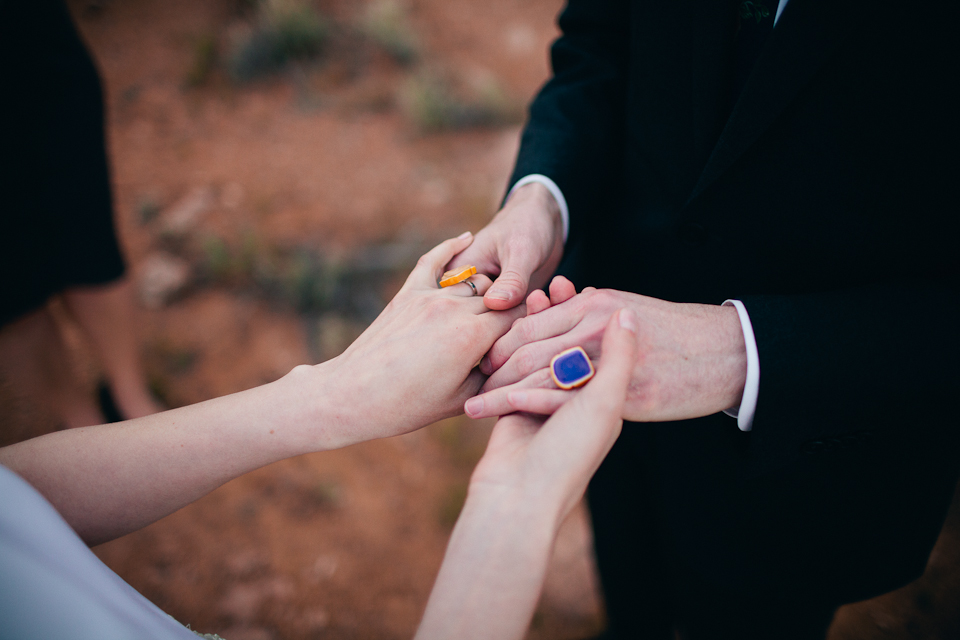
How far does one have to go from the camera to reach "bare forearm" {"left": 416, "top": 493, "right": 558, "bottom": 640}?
0.92 m

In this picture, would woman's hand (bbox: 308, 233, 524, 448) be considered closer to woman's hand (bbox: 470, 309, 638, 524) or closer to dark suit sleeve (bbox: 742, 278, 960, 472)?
woman's hand (bbox: 470, 309, 638, 524)

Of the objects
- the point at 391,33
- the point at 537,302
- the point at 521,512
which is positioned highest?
the point at 391,33

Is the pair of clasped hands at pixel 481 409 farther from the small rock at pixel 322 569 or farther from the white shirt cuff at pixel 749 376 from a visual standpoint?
the small rock at pixel 322 569

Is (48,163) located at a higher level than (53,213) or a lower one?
higher

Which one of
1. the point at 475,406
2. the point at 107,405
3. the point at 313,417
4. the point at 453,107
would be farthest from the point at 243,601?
the point at 453,107

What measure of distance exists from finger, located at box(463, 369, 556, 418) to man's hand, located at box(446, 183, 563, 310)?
28 cm

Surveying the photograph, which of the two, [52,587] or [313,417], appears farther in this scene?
[313,417]

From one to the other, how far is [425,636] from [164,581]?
269cm

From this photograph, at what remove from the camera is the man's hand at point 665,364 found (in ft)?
3.80

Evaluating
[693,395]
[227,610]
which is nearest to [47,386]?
[227,610]

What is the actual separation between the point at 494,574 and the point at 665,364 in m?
0.64

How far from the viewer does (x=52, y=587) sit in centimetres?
95

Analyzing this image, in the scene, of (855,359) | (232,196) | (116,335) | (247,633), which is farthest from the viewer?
(232,196)

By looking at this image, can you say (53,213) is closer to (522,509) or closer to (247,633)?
(247,633)
